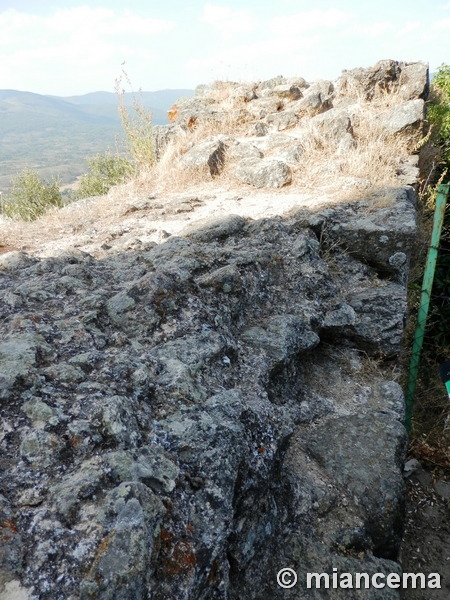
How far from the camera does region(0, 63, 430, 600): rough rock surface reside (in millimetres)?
1639

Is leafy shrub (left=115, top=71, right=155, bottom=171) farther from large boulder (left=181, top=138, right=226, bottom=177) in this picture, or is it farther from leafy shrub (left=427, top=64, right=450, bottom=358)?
leafy shrub (left=427, top=64, right=450, bottom=358)

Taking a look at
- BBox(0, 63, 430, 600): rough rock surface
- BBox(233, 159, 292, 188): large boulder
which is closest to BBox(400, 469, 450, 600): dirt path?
BBox(0, 63, 430, 600): rough rock surface

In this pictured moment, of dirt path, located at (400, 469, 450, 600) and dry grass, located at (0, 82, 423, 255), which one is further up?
dry grass, located at (0, 82, 423, 255)

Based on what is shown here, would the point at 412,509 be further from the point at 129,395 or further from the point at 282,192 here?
the point at 282,192

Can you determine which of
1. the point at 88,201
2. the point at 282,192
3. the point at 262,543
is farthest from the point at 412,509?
the point at 88,201

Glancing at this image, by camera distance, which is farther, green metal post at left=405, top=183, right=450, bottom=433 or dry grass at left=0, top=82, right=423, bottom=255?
dry grass at left=0, top=82, right=423, bottom=255

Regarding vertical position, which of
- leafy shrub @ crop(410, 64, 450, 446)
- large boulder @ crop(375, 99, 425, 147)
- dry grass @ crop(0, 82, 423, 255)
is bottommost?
leafy shrub @ crop(410, 64, 450, 446)

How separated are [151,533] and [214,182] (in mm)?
6286

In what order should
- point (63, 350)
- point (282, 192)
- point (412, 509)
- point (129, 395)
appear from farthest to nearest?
point (282, 192) < point (412, 509) < point (63, 350) < point (129, 395)

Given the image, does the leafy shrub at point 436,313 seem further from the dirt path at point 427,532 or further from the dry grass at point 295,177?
the dry grass at point 295,177

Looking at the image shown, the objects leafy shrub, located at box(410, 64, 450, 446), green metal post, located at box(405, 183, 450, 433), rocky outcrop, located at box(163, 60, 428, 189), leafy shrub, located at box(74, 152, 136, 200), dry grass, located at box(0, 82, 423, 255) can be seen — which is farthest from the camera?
leafy shrub, located at box(74, 152, 136, 200)

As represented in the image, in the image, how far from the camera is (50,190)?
18.1m

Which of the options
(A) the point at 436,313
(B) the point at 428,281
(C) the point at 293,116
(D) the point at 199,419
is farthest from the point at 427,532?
(C) the point at 293,116

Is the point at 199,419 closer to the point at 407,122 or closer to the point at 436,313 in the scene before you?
the point at 436,313
